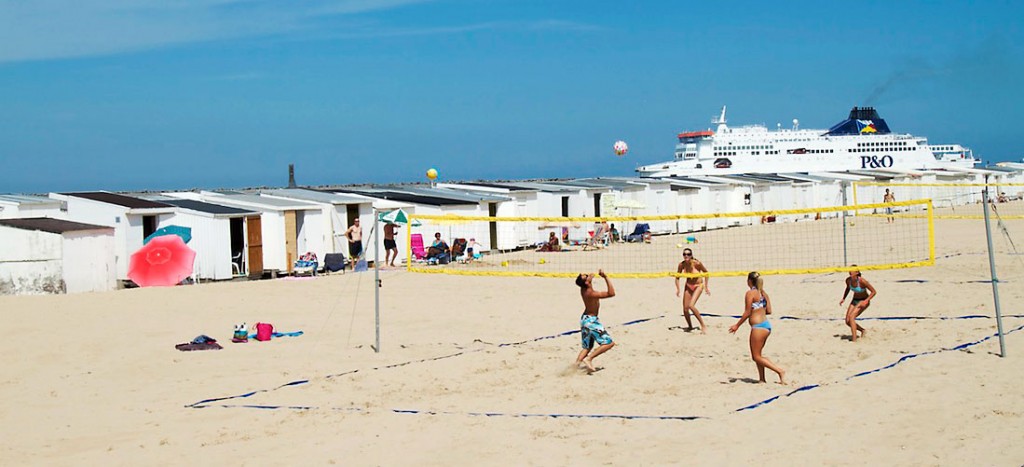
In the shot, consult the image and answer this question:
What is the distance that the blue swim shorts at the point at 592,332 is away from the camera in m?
10.1

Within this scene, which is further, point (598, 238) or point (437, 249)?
point (598, 238)

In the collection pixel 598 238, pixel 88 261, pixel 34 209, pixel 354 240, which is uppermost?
pixel 34 209

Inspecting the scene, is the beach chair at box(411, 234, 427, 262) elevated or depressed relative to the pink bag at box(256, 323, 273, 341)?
elevated

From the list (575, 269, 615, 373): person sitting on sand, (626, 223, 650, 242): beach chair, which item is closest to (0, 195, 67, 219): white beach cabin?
(575, 269, 615, 373): person sitting on sand

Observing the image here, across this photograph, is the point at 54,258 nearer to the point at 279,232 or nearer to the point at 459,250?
the point at 279,232

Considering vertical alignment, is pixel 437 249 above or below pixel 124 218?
below

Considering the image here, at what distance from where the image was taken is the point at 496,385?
980 cm

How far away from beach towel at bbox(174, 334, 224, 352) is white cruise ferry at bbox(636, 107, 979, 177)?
53667 mm

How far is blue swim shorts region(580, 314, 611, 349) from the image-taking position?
33.0 ft

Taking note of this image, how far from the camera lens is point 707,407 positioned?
27.6ft

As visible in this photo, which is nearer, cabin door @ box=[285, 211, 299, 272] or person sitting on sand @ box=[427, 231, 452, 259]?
cabin door @ box=[285, 211, 299, 272]

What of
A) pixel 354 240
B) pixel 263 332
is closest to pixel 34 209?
pixel 354 240

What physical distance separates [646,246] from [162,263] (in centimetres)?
1310

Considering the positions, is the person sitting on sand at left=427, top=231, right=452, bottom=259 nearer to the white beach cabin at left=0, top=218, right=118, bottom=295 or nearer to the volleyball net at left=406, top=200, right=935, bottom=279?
the volleyball net at left=406, top=200, right=935, bottom=279
